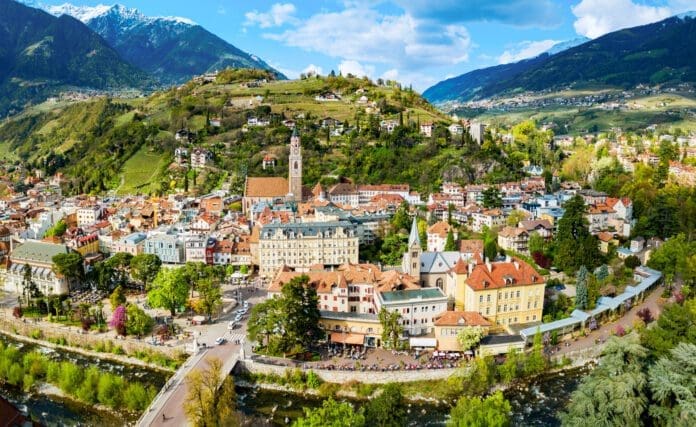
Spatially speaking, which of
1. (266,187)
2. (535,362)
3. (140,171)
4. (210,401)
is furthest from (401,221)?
(140,171)

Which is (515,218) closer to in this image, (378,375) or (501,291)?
(501,291)

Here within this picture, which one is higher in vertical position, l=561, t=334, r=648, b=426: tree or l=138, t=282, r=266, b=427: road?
l=561, t=334, r=648, b=426: tree

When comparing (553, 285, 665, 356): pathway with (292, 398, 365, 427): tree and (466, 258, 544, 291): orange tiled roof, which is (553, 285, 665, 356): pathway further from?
(292, 398, 365, 427): tree

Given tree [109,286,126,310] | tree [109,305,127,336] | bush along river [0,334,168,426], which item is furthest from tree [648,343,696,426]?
tree [109,286,126,310]

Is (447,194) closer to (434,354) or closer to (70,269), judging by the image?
(434,354)

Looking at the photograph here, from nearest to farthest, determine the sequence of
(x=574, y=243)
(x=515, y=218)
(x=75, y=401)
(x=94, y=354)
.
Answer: (x=75, y=401), (x=94, y=354), (x=574, y=243), (x=515, y=218)

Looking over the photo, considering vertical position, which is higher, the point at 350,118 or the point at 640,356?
the point at 350,118

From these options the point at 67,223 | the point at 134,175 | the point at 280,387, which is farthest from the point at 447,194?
the point at 134,175
